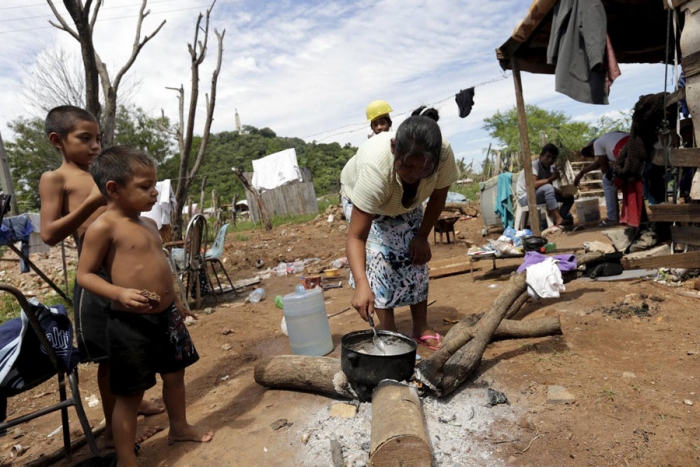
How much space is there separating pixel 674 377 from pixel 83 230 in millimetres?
3263

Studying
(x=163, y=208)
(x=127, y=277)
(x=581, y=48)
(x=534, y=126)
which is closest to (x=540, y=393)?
(x=127, y=277)

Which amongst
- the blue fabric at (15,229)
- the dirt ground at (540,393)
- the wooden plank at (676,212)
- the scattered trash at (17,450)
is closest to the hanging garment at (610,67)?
the wooden plank at (676,212)

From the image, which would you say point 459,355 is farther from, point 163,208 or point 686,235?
point 163,208

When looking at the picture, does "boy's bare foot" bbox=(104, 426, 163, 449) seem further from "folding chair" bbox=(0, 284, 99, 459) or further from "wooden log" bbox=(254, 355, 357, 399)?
"wooden log" bbox=(254, 355, 357, 399)

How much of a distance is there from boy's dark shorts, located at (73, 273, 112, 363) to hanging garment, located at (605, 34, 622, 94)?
516cm

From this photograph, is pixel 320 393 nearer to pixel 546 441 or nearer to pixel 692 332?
pixel 546 441

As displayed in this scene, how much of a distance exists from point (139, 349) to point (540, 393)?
203cm

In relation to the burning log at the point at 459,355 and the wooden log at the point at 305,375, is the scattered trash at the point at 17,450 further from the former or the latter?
the burning log at the point at 459,355

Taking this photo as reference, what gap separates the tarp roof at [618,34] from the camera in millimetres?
5336

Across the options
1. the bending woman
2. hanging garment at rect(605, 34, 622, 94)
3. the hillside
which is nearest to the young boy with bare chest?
the bending woman

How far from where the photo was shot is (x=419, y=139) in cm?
208

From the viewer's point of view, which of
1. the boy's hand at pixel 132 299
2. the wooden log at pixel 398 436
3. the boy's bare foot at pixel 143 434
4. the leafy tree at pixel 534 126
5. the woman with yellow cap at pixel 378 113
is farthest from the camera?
the leafy tree at pixel 534 126

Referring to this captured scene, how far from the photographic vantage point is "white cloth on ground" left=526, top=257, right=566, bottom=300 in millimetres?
3348

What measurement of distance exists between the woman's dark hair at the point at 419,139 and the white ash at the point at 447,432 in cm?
127
